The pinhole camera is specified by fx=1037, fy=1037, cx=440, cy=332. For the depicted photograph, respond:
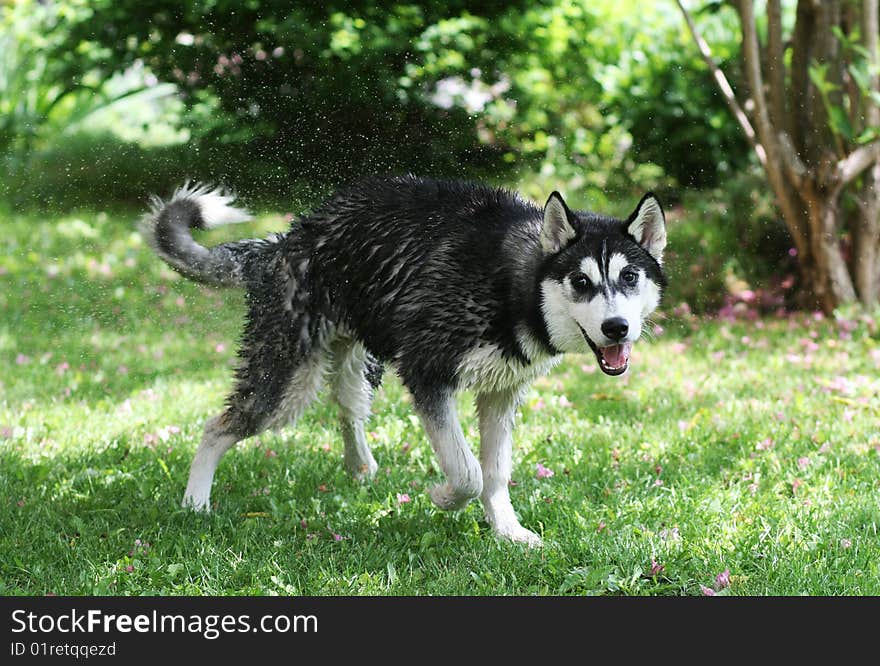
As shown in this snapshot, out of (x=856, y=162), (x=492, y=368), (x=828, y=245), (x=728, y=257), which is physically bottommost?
(x=728, y=257)

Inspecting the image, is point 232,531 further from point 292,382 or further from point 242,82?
point 242,82

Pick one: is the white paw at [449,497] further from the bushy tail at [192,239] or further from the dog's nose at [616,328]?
the bushy tail at [192,239]

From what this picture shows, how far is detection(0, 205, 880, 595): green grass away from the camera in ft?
11.1

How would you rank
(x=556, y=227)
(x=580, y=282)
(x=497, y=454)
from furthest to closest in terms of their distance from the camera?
1. (x=497, y=454)
2. (x=556, y=227)
3. (x=580, y=282)

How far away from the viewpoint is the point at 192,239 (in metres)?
4.32

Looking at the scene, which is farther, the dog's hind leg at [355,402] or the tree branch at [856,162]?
the tree branch at [856,162]

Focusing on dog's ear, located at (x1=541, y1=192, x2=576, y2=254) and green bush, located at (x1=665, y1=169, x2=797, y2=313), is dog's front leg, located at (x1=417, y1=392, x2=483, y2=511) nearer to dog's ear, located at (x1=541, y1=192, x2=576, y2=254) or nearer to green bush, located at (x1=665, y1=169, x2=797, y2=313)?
dog's ear, located at (x1=541, y1=192, x2=576, y2=254)

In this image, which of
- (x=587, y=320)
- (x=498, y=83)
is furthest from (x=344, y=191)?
(x=498, y=83)

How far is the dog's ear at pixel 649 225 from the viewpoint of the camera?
3346mm

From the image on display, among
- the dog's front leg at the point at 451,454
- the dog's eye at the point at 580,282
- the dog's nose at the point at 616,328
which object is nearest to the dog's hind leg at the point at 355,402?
the dog's front leg at the point at 451,454

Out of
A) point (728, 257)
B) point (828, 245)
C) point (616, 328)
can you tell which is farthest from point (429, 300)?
point (728, 257)

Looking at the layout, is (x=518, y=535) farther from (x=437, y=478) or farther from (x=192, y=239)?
(x=192, y=239)

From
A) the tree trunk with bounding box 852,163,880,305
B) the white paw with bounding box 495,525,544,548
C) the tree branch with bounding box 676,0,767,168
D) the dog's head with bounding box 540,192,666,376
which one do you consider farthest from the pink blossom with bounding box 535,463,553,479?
the tree trunk with bounding box 852,163,880,305

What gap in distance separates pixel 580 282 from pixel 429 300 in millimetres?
600
